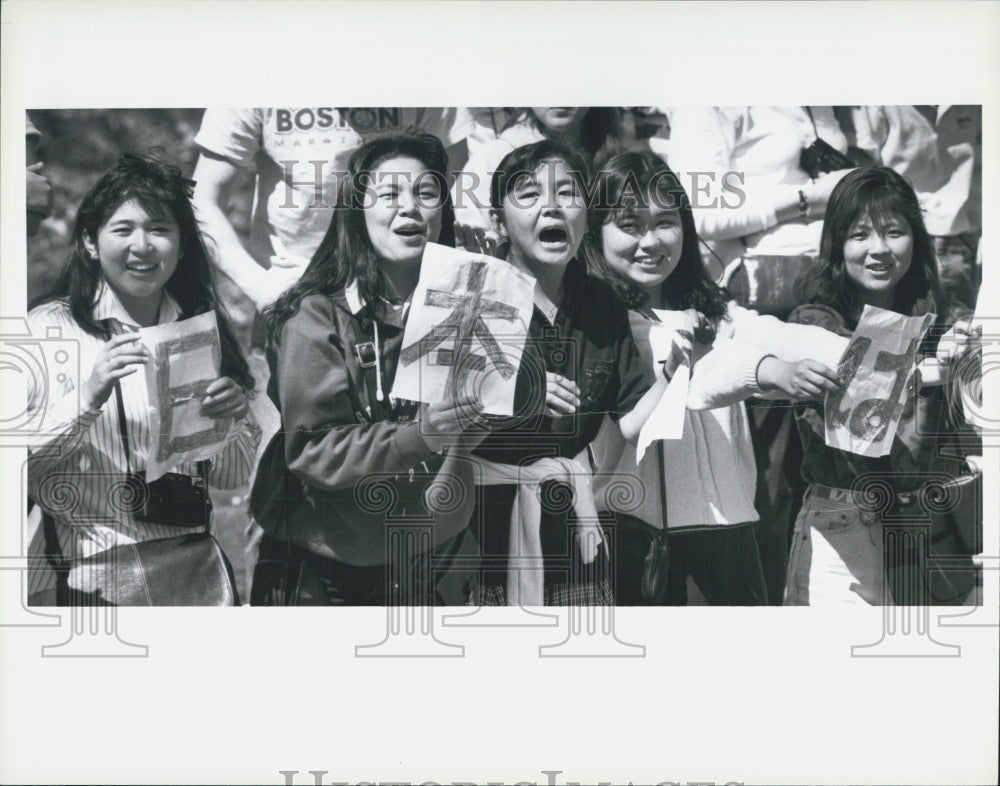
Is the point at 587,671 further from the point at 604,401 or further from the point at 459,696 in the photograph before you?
the point at 604,401

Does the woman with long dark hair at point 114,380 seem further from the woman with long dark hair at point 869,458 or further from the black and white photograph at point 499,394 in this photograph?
the woman with long dark hair at point 869,458

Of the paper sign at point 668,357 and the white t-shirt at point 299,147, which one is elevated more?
the white t-shirt at point 299,147

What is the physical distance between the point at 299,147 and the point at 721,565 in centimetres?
241

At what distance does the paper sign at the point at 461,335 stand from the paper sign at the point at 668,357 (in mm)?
495

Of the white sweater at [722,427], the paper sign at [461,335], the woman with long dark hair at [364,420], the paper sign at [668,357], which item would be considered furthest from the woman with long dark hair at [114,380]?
the white sweater at [722,427]

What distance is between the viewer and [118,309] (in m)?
4.84

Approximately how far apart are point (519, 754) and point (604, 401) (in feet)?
4.79

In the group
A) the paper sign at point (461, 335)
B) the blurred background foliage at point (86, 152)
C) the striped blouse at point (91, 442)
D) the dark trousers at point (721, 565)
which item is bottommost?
the dark trousers at point (721, 565)

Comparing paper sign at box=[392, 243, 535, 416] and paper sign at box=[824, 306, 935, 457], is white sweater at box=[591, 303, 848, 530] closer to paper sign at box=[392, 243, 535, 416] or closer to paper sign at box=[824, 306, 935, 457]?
paper sign at box=[824, 306, 935, 457]

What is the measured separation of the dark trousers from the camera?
484 cm

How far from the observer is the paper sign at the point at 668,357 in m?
4.84

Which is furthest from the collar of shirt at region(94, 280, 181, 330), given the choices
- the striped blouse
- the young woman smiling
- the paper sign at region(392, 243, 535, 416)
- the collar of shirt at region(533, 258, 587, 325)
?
the collar of shirt at region(533, 258, 587, 325)

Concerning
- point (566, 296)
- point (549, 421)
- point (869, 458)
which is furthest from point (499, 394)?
point (869, 458)

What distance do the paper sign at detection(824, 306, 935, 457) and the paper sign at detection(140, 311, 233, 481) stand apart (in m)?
2.49
